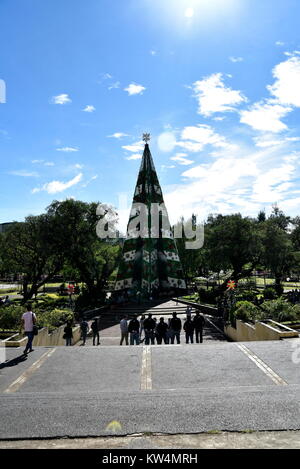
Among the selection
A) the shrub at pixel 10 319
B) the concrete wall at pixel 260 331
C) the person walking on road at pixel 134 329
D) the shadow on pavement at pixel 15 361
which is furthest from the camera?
the shrub at pixel 10 319

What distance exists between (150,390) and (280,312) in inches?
448

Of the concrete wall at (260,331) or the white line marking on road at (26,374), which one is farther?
Result: the concrete wall at (260,331)

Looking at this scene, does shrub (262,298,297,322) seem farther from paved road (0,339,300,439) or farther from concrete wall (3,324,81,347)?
concrete wall (3,324,81,347)

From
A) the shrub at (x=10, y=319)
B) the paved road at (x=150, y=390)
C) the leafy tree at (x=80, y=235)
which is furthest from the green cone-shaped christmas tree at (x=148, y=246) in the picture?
the paved road at (x=150, y=390)

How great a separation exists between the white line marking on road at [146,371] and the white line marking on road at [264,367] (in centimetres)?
291

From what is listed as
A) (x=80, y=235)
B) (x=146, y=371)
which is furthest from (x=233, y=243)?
(x=146, y=371)

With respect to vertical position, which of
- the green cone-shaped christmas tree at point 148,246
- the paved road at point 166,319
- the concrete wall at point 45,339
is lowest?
the paved road at point 166,319

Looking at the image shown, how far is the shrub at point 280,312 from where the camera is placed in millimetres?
17062

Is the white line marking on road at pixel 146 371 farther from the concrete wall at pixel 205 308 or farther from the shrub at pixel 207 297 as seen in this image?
the shrub at pixel 207 297

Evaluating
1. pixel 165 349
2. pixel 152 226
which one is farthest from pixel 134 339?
pixel 152 226

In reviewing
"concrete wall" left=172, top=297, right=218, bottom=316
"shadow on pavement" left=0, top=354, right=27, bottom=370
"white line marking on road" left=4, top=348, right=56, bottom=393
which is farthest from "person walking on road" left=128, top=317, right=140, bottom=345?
"concrete wall" left=172, top=297, right=218, bottom=316

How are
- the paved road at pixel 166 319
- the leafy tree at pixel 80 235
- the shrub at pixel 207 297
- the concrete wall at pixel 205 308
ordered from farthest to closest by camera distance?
the leafy tree at pixel 80 235 < the shrub at pixel 207 297 < the concrete wall at pixel 205 308 < the paved road at pixel 166 319

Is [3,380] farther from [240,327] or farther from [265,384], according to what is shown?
[240,327]

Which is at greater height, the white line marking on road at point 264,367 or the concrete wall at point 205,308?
the white line marking on road at point 264,367
